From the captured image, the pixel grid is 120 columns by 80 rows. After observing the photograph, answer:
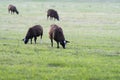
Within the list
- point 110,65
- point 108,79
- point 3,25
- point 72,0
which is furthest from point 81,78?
point 72,0

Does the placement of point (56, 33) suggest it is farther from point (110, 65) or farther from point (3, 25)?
point (3, 25)

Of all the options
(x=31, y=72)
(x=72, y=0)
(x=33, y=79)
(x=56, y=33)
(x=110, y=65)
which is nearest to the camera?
(x=33, y=79)

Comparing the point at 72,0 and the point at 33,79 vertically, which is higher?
the point at 33,79

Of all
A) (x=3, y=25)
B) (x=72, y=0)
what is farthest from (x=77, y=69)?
(x=72, y=0)

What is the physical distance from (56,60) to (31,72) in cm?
312

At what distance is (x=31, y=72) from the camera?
14805mm

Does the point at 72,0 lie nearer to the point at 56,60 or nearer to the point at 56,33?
the point at 56,33

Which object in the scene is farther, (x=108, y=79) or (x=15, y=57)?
(x=15, y=57)

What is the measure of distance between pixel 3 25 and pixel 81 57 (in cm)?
2059

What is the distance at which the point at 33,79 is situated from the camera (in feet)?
45.2

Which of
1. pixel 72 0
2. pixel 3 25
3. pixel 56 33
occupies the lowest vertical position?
pixel 72 0

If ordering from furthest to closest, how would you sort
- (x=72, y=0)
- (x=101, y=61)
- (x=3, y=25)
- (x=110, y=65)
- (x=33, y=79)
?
(x=72, y=0)
(x=3, y=25)
(x=101, y=61)
(x=110, y=65)
(x=33, y=79)

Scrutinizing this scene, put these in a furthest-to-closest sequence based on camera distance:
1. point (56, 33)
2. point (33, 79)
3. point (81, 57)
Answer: point (56, 33)
point (81, 57)
point (33, 79)

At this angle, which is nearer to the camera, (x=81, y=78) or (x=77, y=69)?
(x=81, y=78)
